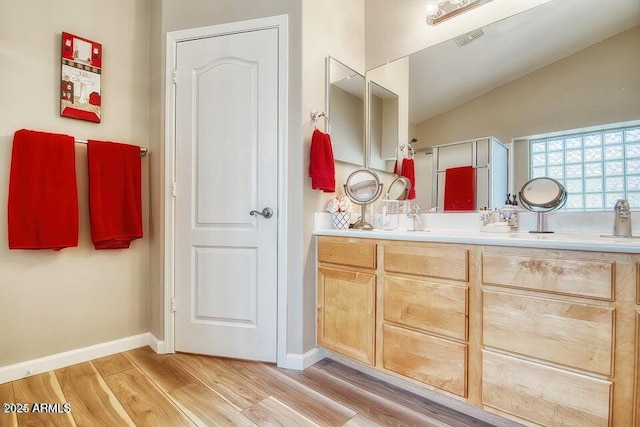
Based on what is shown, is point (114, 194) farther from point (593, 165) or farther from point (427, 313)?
point (593, 165)

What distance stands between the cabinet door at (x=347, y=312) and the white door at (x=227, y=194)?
305 mm

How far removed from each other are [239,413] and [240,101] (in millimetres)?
1706

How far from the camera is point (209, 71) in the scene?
200cm

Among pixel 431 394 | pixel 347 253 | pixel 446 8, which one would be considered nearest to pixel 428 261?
pixel 347 253

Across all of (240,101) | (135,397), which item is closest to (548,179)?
(240,101)

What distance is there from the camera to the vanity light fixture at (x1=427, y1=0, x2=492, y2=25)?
1.86m

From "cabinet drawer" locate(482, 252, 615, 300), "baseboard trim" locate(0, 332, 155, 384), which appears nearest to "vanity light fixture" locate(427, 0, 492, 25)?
"cabinet drawer" locate(482, 252, 615, 300)

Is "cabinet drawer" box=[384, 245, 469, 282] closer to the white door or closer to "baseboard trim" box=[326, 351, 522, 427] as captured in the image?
"baseboard trim" box=[326, 351, 522, 427]

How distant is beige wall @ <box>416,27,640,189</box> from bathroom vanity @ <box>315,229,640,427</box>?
64 cm

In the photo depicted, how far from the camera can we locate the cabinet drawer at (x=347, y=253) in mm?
1655

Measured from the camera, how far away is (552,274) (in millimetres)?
1123

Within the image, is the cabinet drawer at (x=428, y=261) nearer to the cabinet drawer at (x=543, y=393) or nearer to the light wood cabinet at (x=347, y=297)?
the light wood cabinet at (x=347, y=297)

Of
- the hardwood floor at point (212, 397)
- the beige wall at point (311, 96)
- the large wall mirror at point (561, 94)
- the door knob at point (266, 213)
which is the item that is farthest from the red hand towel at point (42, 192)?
the large wall mirror at point (561, 94)

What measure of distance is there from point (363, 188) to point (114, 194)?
162 centimetres
